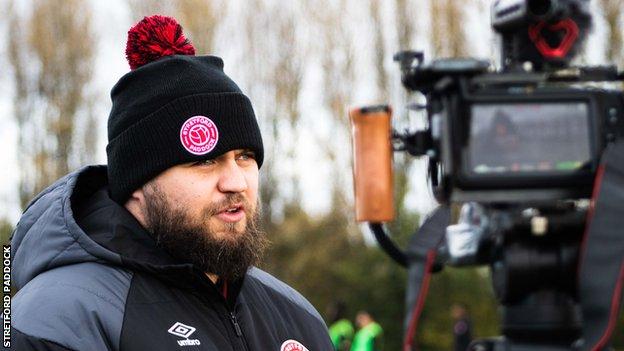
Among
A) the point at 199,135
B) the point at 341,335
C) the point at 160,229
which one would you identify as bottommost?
the point at 341,335

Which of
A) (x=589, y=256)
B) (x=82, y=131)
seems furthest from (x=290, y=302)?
(x=82, y=131)

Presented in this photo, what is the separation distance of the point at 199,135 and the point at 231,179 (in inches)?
5.8

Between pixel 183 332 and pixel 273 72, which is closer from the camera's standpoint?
pixel 183 332

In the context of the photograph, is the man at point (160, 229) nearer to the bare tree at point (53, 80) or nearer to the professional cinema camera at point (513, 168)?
the professional cinema camera at point (513, 168)

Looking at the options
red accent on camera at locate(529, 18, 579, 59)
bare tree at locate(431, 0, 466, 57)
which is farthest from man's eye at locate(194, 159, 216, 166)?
bare tree at locate(431, 0, 466, 57)

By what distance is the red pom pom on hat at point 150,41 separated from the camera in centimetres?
296

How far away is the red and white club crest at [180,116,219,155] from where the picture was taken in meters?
2.85

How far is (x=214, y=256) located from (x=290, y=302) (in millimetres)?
424

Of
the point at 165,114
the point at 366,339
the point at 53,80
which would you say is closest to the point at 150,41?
the point at 165,114

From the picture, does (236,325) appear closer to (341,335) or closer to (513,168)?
(513,168)

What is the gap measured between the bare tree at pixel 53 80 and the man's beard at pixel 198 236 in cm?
2240

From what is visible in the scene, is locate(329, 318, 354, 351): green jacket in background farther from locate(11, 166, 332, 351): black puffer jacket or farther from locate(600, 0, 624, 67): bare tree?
locate(11, 166, 332, 351): black puffer jacket

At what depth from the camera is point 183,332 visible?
2.70 m

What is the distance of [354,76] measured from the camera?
2297 cm
